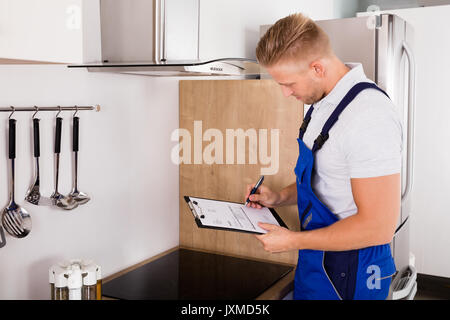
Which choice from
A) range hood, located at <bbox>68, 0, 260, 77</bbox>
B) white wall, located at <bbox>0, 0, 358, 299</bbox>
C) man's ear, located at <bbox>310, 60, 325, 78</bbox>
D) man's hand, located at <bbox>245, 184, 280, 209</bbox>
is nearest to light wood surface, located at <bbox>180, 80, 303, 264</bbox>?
white wall, located at <bbox>0, 0, 358, 299</bbox>

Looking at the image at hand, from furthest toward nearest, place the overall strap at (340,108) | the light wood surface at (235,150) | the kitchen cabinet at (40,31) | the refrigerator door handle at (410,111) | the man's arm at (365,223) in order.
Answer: the refrigerator door handle at (410,111) < the light wood surface at (235,150) < the overall strap at (340,108) < the man's arm at (365,223) < the kitchen cabinet at (40,31)

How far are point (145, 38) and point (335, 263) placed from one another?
3.03 ft

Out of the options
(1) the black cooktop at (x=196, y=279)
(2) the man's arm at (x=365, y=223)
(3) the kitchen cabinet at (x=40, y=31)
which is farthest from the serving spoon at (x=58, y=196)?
(2) the man's arm at (x=365, y=223)

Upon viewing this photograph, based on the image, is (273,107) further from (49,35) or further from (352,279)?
(49,35)

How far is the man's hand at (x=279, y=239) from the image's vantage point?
1429 mm

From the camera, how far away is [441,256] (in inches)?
131

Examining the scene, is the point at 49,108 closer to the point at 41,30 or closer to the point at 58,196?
the point at 58,196

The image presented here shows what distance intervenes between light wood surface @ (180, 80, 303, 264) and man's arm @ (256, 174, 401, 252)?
0.55 meters

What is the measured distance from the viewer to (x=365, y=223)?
50.7 inches

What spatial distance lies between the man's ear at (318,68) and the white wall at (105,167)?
739 millimetres

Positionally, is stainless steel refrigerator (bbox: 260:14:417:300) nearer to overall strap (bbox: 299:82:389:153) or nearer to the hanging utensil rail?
overall strap (bbox: 299:82:389:153)

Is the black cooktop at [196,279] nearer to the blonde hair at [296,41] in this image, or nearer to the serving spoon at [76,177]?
the serving spoon at [76,177]

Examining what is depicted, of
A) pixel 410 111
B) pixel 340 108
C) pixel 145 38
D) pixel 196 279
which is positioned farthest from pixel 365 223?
pixel 410 111

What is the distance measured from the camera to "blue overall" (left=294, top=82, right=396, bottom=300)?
1459 mm
